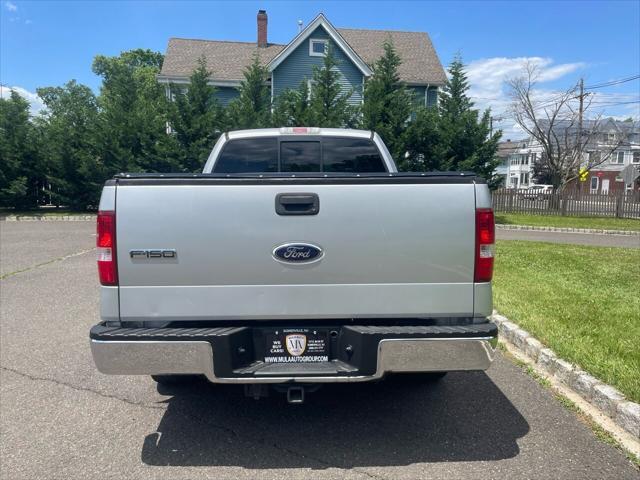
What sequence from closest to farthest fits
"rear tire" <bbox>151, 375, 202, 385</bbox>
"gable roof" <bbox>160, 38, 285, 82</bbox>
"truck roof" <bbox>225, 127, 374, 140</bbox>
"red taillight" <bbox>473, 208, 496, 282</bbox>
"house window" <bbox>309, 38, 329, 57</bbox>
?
"red taillight" <bbox>473, 208, 496, 282</bbox> < "rear tire" <bbox>151, 375, 202, 385</bbox> < "truck roof" <bbox>225, 127, 374, 140</bbox> < "house window" <bbox>309, 38, 329, 57</bbox> < "gable roof" <bbox>160, 38, 285, 82</bbox>

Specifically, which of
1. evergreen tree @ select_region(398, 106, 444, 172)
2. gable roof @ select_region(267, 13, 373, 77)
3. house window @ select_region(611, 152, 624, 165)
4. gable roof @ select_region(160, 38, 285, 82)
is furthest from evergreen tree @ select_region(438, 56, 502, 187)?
house window @ select_region(611, 152, 624, 165)

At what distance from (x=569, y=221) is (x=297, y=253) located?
2199 cm

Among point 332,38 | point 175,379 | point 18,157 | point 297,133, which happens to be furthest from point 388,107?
point 175,379

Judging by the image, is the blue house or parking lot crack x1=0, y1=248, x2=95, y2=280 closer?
parking lot crack x1=0, y1=248, x2=95, y2=280

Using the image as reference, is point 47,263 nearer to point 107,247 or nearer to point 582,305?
point 107,247

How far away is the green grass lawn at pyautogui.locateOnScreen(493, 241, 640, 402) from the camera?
168 inches

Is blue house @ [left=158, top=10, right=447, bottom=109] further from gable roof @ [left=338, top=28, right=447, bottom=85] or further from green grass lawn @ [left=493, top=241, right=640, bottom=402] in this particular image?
green grass lawn @ [left=493, top=241, right=640, bottom=402]

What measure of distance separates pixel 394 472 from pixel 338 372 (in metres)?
0.71

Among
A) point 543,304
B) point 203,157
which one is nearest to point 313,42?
point 203,157

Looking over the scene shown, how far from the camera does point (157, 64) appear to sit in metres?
69.5

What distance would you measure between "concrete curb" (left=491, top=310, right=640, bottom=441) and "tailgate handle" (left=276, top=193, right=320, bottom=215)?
260 cm

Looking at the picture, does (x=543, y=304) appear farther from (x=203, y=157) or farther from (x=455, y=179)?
(x=203, y=157)

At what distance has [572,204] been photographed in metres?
24.5

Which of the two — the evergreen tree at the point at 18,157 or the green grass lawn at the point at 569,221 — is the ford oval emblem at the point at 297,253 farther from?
the evergreen tree at the point at 18,157
